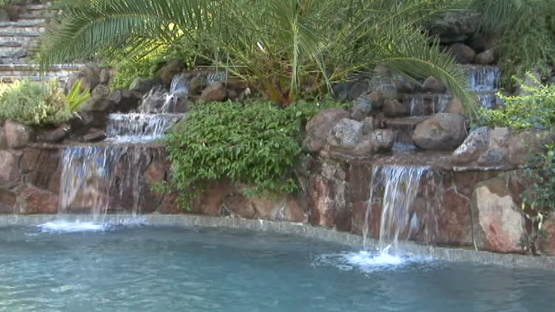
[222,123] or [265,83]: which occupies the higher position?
[265,83]

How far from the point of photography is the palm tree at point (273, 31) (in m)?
8.35

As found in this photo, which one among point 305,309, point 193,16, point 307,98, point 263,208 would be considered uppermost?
point 193,16

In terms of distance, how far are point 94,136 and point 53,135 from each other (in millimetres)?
580

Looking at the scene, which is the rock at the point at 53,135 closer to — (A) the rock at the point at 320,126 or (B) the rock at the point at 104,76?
(B) the rock at the point at 104,76

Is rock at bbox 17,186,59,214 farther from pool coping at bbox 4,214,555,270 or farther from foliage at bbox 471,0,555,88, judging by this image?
foliage at bbox 471,0,555,88

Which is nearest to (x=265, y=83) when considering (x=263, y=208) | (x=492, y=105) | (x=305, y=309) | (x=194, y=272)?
(x=263, y=208)

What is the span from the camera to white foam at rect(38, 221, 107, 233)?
334 inches

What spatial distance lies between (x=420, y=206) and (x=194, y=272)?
233cm

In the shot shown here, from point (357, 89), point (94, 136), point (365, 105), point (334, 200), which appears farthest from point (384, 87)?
point (94, 136)

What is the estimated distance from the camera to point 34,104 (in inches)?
363

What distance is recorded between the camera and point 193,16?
8.77m

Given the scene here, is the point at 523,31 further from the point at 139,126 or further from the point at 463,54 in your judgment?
the point at 139,126

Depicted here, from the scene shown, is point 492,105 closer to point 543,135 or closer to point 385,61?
point 385,61

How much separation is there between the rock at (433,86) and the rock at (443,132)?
2.03m
